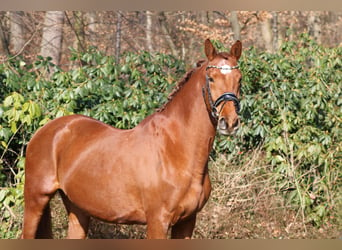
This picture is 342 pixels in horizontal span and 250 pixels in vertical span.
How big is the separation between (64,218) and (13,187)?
2.63 feet

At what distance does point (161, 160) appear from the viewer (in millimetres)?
3457

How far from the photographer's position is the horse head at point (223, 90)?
10.0 ft

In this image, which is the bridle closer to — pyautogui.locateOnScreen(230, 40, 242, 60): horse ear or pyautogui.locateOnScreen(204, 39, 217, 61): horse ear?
pyautogui.locateOnScreen(204, 39, 217, 61): horse ear

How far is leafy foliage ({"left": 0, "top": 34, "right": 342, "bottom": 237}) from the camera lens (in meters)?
5.77

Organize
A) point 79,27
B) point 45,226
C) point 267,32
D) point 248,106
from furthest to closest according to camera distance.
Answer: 1. point 267,32
2. point 79,27
3. point 248,106
4. point 45,226

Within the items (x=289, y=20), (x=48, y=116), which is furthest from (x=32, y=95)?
(x=289, y=20)

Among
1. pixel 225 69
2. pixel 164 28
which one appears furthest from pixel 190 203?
pixel 164 28

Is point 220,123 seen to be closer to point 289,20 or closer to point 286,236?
point 286,236

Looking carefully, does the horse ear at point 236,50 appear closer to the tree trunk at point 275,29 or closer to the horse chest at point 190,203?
the horse chest at point 190,203

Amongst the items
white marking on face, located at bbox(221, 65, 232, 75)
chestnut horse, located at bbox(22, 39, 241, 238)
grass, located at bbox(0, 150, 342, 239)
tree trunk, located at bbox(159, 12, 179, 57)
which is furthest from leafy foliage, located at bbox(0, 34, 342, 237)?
tree trunk, located at bbox(159, 12, 179, 57)

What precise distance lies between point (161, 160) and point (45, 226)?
1.56m

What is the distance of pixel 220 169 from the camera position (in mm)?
6293

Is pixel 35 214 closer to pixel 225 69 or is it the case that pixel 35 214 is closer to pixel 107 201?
pixel 107 201

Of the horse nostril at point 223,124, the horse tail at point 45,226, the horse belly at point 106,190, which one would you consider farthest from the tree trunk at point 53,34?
the horse nostril at point 223,124
